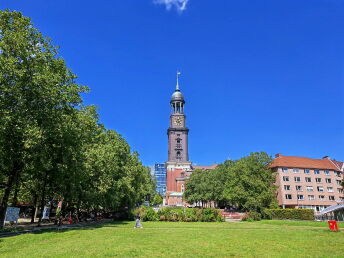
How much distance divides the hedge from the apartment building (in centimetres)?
2194

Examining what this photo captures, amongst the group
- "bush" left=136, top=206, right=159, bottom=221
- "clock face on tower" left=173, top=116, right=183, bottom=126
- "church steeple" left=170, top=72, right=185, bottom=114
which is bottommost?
"bush" left=136, top=206, right=159, bottom=221

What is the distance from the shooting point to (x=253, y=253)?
465 inches

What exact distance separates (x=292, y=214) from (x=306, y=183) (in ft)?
95.1

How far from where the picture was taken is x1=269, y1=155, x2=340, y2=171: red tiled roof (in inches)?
2717

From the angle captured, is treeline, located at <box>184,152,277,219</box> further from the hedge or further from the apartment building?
the apartment building

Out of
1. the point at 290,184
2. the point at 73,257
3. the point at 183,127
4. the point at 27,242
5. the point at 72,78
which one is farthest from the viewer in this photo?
the point at 183,127

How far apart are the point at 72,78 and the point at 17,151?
29.8 ft

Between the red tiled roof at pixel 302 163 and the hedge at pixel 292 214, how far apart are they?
24.4 m

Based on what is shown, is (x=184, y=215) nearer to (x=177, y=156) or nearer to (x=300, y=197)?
(x=300, y=197)

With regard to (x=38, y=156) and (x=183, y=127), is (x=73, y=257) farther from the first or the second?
(x=183, y=127)

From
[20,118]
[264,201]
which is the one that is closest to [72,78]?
[20,118]

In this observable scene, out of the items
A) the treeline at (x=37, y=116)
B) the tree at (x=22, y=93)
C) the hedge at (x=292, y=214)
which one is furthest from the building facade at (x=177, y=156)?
the tree at (x=22, y=93)

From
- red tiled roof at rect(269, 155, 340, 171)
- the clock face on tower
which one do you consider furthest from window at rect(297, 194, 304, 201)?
the clock face on tower

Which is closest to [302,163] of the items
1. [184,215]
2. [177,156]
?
[184,215]
